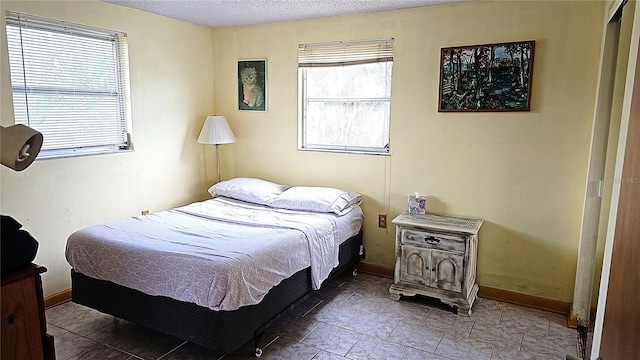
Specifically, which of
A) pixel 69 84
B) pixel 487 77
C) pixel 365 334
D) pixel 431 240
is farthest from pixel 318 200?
pixel 69 84

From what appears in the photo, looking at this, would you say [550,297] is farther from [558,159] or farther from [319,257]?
[319,257]

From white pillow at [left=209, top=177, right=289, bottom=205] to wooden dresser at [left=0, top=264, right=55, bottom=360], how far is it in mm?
2399

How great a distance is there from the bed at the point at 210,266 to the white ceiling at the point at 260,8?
1553 millimetres

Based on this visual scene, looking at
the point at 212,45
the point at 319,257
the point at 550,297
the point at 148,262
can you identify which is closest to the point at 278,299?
the point at 319,257

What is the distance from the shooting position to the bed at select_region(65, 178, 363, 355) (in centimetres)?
218

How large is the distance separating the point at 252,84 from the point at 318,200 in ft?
4.88

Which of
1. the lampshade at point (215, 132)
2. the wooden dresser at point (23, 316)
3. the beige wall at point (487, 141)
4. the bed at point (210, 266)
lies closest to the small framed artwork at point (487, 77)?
the beige wall at point (487, 141)

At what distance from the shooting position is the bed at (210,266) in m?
2.18

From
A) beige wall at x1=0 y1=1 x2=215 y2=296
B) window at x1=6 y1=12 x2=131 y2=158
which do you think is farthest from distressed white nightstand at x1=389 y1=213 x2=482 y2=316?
window at x1=6 y1=12 x2=131 y2=158

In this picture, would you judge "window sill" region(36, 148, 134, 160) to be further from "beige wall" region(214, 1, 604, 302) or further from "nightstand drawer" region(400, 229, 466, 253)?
"nightstand drawer" region(400, 229, 466, 253)

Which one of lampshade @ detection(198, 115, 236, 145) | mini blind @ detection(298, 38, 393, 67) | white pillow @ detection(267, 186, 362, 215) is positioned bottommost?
white pillow @ detection(267, 186, 362, 215)

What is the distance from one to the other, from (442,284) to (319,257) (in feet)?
3.13

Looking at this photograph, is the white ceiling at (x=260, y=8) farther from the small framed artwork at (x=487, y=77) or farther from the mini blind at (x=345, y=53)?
the small framed artwork at (x=487, y=77)

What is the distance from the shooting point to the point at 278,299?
Answer: 2549 millimetres
